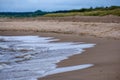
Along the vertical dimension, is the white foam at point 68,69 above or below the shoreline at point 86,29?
above

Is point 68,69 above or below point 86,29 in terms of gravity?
above

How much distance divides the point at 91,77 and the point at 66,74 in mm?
960

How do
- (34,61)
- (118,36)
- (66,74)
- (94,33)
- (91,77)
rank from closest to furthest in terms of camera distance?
(91,77)
(66,74)
(34,61)
(118,36)
(94,33)

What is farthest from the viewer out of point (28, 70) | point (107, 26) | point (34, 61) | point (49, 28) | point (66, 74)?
point (49, 28)

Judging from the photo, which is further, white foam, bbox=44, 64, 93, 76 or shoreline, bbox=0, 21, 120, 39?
shoreline, bbox=0, 21, 120, 39

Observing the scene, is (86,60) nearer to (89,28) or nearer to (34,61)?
(34,61)

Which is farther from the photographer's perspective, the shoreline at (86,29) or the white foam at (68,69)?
the shoreline at (86,29)

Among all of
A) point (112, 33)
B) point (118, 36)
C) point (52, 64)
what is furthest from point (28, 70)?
point (112, 33)

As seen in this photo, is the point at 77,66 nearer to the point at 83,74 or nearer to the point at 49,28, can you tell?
the point at 83,74

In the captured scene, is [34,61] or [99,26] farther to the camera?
[99,26]

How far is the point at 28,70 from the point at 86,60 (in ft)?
9.82

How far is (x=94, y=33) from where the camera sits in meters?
27.0

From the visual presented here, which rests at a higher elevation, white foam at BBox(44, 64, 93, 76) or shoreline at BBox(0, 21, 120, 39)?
white foam at BBox(44, 64, 93, 76)

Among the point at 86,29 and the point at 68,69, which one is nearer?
the point at 68,69
